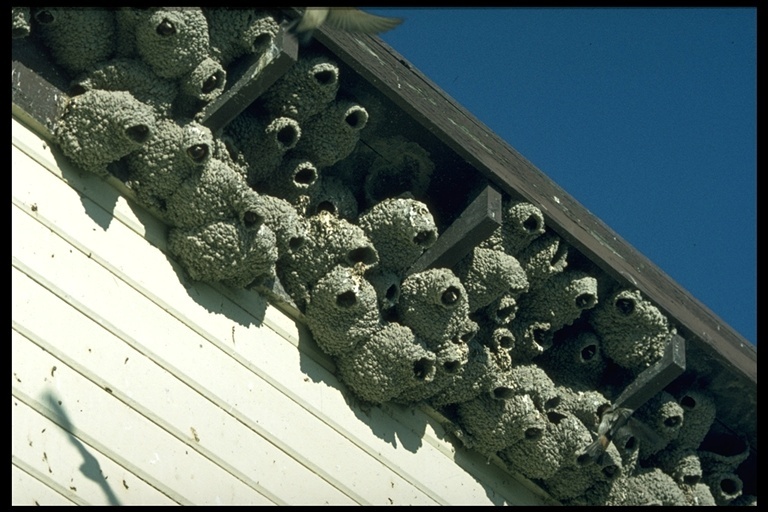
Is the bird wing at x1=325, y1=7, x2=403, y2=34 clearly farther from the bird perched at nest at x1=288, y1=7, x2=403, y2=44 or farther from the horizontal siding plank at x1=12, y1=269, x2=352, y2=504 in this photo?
the horizontal siding plank at x1=12, y1=269, x2=352, y2=504

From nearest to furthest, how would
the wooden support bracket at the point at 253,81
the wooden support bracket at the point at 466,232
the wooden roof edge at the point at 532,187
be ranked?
the wooden support bracket at the point at 253,81 < the wooden roof edge at the point at 532,187 < the wooden support bracket at the point at 466,232

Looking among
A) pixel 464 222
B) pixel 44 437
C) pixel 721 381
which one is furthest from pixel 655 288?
pixel 44 437

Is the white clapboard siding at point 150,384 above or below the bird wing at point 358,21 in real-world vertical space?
below

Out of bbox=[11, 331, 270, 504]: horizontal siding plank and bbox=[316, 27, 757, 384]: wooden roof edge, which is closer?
bbox=[11, 331, 270, 504]: horizontal siding plank

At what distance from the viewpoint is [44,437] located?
7.87m

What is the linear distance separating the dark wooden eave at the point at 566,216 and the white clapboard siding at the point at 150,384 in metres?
1.31

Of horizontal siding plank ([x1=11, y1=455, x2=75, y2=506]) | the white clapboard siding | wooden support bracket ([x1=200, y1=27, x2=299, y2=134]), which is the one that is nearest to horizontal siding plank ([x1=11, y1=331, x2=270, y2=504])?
the white clapboard siding

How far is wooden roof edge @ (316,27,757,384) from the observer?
9.41 m

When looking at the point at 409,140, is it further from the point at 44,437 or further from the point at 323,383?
the point at 44,437

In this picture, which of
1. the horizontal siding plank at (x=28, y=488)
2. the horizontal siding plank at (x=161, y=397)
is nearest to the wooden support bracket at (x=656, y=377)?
the horizontal siding plank at (x=161, y=397)

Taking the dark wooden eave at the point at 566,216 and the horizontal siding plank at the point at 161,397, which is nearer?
the horizontal siding plank at the point at 161,397

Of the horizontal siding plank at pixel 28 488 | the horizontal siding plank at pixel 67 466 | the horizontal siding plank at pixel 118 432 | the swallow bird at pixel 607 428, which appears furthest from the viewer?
the swallow bird at pixel 607 428

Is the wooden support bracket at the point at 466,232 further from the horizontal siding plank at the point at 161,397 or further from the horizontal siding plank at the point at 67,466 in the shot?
the horizontal siding plank at the point at 67,466

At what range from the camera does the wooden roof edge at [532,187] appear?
30.9ft
